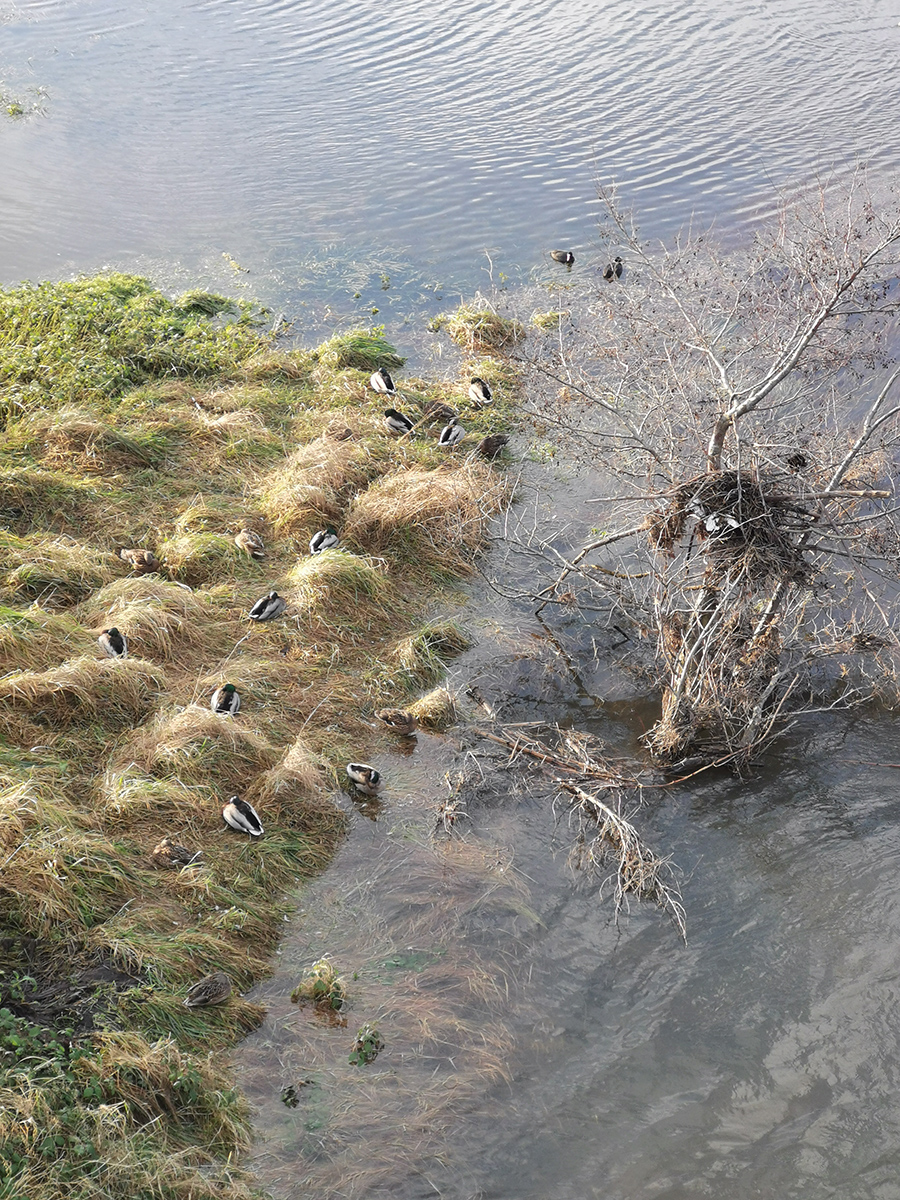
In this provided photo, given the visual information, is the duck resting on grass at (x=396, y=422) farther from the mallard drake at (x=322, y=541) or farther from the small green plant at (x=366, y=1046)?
the small green plant at (x=366, y=1046)

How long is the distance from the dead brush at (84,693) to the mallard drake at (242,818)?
1.15m

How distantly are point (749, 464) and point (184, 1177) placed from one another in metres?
5.52

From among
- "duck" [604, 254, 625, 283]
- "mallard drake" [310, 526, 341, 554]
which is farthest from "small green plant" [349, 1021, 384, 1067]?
"duck" [604, 254, 625, 283]

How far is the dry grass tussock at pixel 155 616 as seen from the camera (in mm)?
7742

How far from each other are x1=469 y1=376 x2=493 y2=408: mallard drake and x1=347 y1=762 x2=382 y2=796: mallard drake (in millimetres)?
5646

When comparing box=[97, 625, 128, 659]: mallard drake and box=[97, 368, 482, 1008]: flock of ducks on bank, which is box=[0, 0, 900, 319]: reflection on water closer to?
box=[97, 368, 482, 1008]: flock of ducks on bank

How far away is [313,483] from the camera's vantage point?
959cm

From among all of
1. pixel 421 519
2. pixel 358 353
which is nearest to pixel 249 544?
pixel 421 519

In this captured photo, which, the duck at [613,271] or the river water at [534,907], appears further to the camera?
the duck at [613,271]

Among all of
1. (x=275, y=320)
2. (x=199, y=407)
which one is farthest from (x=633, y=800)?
(x=275, y=320)

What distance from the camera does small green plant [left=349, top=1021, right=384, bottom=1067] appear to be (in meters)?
5.36

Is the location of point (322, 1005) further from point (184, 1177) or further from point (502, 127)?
point (502, 127)

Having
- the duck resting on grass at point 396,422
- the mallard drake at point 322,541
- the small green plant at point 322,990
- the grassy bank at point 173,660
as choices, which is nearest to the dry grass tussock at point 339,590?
the grassy bank at point 173,660

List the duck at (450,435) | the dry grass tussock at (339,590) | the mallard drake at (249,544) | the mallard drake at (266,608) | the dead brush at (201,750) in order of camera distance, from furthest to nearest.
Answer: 1. the duck at (450,435)
2. the mallard drake at (249,544)
3. the dry grass tussock at (339,590)
4. the mallard drake at (266,608)
5. the dead brush at (201,750)
